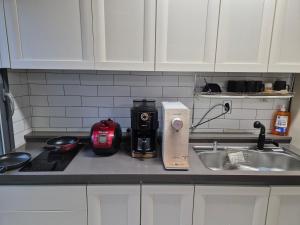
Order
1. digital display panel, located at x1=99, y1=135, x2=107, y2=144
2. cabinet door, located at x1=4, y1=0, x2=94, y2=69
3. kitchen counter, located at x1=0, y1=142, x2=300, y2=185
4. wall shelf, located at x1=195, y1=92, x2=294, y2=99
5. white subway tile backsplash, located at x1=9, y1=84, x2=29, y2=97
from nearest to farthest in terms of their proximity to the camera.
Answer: kitchen counter, located at x1=0, y1=142, x2=300, y2=185 < cabinet door, located at x1=4, y1=0, x2=94, y2=69 < digital display panel, located at x1=99, y1=135, x2=107, y2=144 < white subway tile backsplash, located at x1=9, y1=84, x2=29, y2=97 < wall shelf, located at x1=195, y1=92, x2=294, y2=99

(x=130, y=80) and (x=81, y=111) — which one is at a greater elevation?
(x=130, y=80)

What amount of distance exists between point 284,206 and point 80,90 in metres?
1.59

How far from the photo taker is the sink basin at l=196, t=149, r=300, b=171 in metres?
1.50

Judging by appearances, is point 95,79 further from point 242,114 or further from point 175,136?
point 242,114

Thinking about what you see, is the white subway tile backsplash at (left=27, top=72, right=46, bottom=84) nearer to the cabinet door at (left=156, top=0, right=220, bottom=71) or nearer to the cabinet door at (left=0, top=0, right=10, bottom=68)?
the cabinet door at (left=0, top=0, right=10, bottom=68)

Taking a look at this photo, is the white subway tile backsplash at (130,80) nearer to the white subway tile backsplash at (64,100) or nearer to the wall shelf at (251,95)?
the white subway tile backsplash at (64,100)

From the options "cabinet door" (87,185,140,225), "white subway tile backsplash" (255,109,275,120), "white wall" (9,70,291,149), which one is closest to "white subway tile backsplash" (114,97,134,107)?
"white wall" (9,70,291,149)

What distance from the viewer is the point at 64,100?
160 centimetres

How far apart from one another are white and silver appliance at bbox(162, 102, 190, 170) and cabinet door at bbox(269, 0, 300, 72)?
2.31 ft

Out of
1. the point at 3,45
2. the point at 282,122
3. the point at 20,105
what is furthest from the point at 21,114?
the point at 282,122

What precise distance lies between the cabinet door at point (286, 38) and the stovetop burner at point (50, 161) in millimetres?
1466

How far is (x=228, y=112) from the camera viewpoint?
1648 mm

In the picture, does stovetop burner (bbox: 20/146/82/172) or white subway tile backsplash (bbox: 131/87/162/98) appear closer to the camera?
stovetop burner (bbox: 20/146/82/172)

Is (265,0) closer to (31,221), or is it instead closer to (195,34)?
(195,34)
